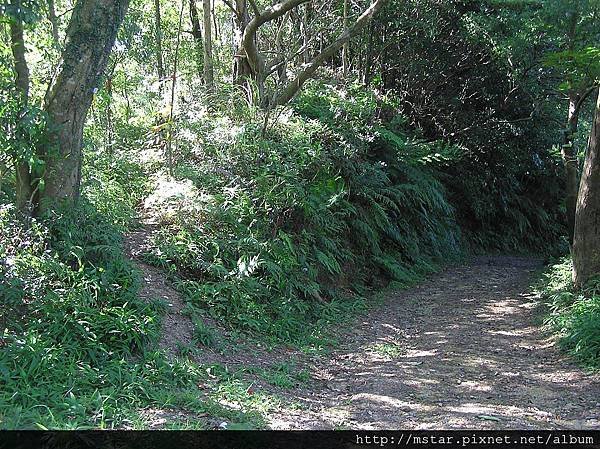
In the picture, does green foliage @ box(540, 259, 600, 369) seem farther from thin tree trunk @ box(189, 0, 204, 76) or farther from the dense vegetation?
thin tree trunk @ box(189, 0, 204, 76)

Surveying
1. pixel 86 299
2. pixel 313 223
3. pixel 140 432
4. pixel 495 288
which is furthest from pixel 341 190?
pixel 140 432

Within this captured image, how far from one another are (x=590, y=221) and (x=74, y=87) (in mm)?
7440

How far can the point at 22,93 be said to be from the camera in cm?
599

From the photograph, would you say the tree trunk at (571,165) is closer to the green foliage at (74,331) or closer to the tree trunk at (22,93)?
the green foliage at (74,331)

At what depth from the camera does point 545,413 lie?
5.24 meters

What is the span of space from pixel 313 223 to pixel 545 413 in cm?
535

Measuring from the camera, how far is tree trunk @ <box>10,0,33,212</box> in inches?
242

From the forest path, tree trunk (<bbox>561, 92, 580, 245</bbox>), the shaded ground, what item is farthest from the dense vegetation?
the forest path

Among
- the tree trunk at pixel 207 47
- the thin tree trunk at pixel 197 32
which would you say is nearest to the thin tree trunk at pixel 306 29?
the tree trunk at pixel 207 47

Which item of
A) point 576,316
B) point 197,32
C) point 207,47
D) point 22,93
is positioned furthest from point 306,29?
point 576,316

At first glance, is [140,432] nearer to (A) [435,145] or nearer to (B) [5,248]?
(B) [5,248]

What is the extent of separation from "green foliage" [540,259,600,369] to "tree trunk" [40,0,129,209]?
627 centimetres

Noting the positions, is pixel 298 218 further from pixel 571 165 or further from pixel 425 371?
pixel 571 165

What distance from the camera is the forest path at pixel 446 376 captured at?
5.06 metres
